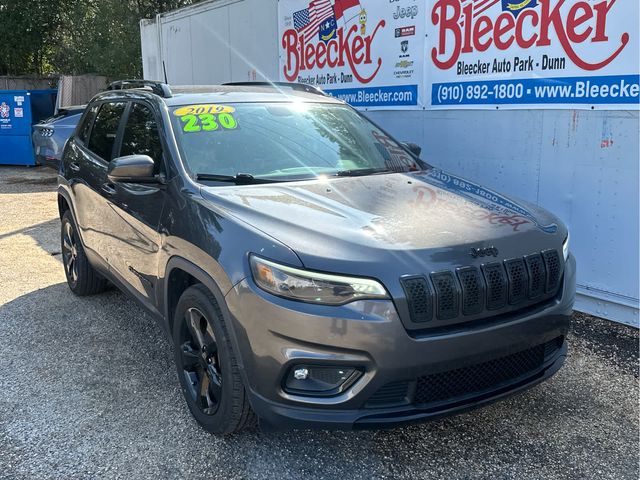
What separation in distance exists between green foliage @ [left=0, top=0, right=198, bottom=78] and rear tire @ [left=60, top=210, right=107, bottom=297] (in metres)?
13.7

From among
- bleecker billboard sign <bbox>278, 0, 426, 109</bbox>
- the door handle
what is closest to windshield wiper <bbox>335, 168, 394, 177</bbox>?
the door handle

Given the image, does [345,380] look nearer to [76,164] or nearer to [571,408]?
[571,408]

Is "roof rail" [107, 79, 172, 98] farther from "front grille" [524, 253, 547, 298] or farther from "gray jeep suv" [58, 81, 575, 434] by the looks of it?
"front grille" [524, 253, 547, 298]

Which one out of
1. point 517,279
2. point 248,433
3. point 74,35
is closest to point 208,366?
point 248,433

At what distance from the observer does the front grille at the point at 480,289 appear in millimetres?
2391

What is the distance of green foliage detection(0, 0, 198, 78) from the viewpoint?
700 inches

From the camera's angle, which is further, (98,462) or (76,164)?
(76,164)

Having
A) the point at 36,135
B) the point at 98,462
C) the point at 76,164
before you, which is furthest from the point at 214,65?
the point at 98,462

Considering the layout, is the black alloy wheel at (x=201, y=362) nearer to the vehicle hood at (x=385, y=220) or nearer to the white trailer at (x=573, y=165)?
the vehicle hood at (x=385, y=220)

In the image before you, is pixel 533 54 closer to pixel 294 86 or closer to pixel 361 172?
pixel 294 86

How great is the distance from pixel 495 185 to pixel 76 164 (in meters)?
3.57

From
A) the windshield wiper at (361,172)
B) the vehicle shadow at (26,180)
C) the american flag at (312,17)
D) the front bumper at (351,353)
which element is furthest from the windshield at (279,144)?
the vehicle shadow at (26,180)

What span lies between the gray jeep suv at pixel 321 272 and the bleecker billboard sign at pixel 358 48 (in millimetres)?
2409

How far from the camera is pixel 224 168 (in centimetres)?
332
